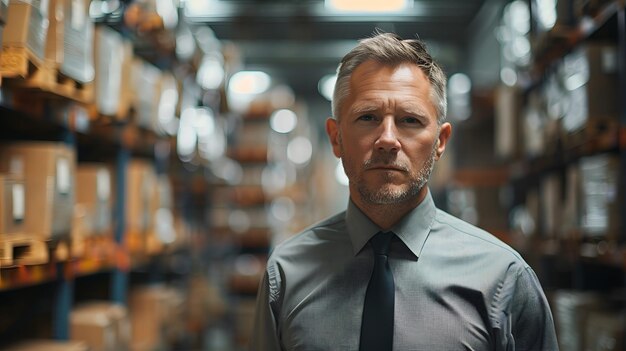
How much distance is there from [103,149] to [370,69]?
434cm

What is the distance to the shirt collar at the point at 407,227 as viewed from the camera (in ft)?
8.02

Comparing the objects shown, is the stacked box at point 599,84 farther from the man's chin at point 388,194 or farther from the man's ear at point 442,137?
the man's chin at point 388,194

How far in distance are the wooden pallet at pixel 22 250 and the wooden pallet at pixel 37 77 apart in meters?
0.81

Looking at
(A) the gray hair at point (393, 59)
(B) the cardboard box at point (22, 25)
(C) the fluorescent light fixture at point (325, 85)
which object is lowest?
(A) the gray hair at point (393, 59)

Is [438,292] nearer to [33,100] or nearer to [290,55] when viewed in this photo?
[33,100]

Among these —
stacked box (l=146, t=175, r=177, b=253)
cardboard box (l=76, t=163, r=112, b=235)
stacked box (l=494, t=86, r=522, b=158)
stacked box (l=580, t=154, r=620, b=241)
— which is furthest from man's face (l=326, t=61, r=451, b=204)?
stacked box (l=494, t=86, r=522, b=158)

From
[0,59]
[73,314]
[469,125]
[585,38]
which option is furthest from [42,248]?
[469,125]

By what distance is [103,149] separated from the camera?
6.29 m

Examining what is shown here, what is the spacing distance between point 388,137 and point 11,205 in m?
2.32

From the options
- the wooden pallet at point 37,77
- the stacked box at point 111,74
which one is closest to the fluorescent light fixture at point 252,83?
the stacked box at point 111,74

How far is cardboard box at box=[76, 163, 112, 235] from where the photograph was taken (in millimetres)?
5363

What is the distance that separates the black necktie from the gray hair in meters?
0.53

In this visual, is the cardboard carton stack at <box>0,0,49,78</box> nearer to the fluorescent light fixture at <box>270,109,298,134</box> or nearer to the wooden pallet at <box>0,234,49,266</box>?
the wooden pallet at <box>0,234,49,266</box>

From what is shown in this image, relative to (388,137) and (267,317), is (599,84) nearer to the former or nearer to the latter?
(388,137)
